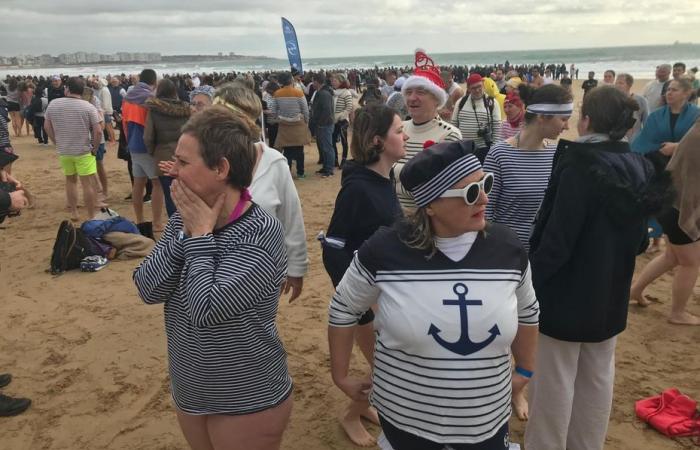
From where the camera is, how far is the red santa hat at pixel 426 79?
3.82 m

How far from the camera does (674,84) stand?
17.3 ft

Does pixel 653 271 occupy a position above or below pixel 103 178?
below

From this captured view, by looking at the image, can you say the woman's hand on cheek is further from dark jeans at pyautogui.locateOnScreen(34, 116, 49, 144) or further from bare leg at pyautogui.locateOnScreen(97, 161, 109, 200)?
dark jeans at pyautogui.locateOnScreen(34, 116, 49, 144)

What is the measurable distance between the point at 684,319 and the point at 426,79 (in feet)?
10.5

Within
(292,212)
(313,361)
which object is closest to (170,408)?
(313,361)

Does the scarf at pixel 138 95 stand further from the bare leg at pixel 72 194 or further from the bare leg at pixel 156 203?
the bare leg at pixel 72 194

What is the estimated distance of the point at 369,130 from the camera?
276cm

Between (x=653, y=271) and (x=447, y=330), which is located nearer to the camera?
(x=447, y=330)

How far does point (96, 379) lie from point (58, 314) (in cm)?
146

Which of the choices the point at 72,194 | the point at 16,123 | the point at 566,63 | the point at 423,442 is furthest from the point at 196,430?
the point at 566,63

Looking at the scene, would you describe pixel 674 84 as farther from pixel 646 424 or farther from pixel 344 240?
pixel 344 240

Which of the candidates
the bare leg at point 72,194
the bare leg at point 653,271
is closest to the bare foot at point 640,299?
the bare leg at point 653,271

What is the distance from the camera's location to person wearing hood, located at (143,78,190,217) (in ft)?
20.5

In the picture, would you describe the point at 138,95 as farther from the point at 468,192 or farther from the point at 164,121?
the point at 468,192
